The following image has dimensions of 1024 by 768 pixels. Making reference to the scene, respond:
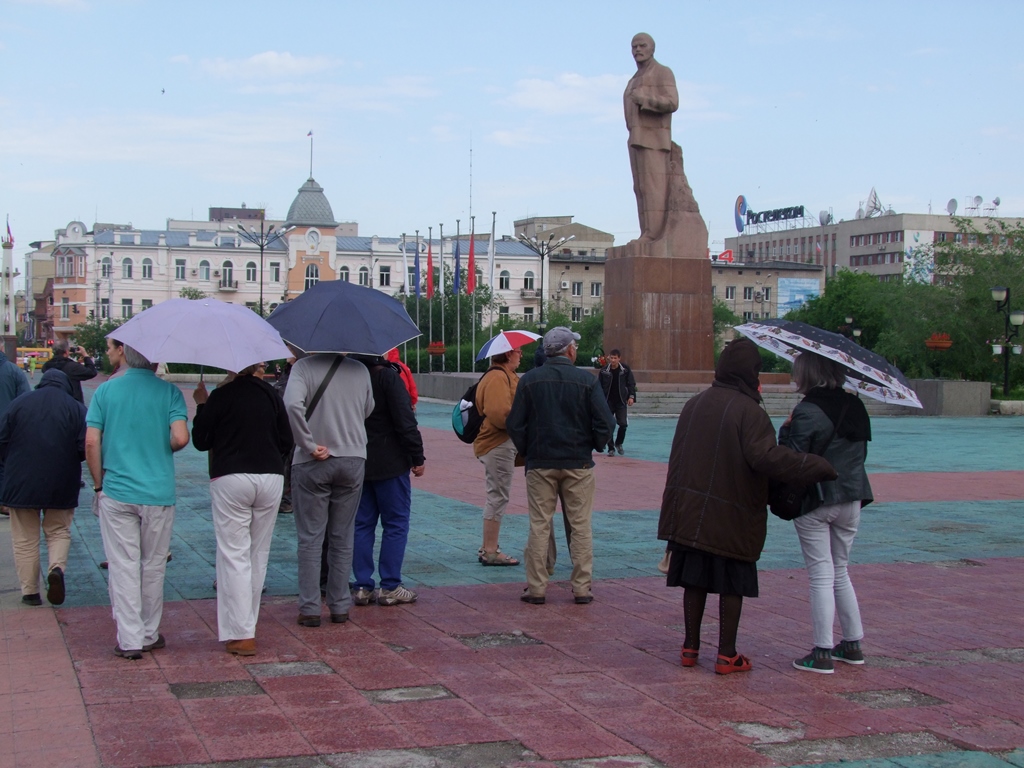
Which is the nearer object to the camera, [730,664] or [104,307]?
[730,664]

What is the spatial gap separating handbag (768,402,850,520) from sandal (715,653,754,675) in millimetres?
775

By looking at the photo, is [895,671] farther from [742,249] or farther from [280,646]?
[742,249]

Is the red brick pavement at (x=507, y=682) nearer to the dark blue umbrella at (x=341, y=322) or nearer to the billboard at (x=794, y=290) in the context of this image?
the dark blue umbrella at (x=341, y=322)

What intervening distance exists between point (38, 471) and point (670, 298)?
2298 cm

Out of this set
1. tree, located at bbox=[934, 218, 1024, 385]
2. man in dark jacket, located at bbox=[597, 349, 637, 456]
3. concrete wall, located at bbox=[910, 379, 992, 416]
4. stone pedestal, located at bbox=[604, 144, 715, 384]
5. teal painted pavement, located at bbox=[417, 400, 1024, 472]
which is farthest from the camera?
tree, located at bbox=[934, 218, 1024, 385]

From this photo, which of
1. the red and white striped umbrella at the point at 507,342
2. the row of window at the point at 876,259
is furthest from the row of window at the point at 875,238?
the red and white striped umbrella at the point at 507,342

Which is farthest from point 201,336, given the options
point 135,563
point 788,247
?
point 788,247

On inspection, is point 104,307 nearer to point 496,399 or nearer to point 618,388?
point 618,388

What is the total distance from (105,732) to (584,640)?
2.81 meters

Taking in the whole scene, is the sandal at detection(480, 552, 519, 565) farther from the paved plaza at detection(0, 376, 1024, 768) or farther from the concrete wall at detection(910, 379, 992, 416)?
the concrete wall at detection(910, 379, 992, 416)

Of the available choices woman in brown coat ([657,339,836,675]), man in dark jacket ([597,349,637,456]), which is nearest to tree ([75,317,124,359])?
man in dark jacket ([597,349,637,456])

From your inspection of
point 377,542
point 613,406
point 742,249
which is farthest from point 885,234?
point 377,542

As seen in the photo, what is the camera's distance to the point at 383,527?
25.5ft

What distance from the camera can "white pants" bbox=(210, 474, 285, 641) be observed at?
21.0 ft
